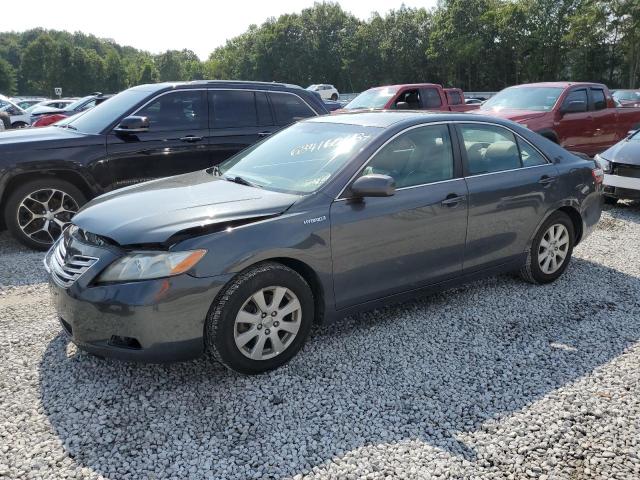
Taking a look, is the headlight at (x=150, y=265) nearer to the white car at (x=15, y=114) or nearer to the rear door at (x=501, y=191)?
the rear door at (x=501, y=191)

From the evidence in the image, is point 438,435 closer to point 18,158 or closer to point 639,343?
point 639,343

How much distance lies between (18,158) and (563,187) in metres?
5.39

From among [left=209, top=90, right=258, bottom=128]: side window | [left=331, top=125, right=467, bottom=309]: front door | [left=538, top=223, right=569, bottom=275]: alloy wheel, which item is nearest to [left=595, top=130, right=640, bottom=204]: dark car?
[left=538, top=223, right=569, bottom=275]: alloy wheel

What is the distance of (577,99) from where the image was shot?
33.6 feet

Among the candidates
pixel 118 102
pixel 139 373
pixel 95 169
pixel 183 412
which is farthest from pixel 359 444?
pixel 118 102

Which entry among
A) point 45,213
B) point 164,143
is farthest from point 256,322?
point 45,213

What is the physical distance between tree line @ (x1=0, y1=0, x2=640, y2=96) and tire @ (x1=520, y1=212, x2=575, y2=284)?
4346 centimetres

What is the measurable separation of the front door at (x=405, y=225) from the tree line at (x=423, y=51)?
44.7 meters

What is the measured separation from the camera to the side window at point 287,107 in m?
6.97

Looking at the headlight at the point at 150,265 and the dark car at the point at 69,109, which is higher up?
the dark car at the point at 69,109

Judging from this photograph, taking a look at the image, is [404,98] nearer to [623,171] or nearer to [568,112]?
[568,112]

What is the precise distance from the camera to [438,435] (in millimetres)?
2801

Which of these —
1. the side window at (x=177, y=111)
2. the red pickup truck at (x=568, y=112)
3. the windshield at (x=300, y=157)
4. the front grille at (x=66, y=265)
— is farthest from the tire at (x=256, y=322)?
the red pickup truck at (x=568, y=112)

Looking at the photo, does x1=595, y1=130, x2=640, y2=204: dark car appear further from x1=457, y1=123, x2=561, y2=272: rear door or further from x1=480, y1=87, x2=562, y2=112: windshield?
x1=457, y1=123, x2=561, y2=272: rear door
